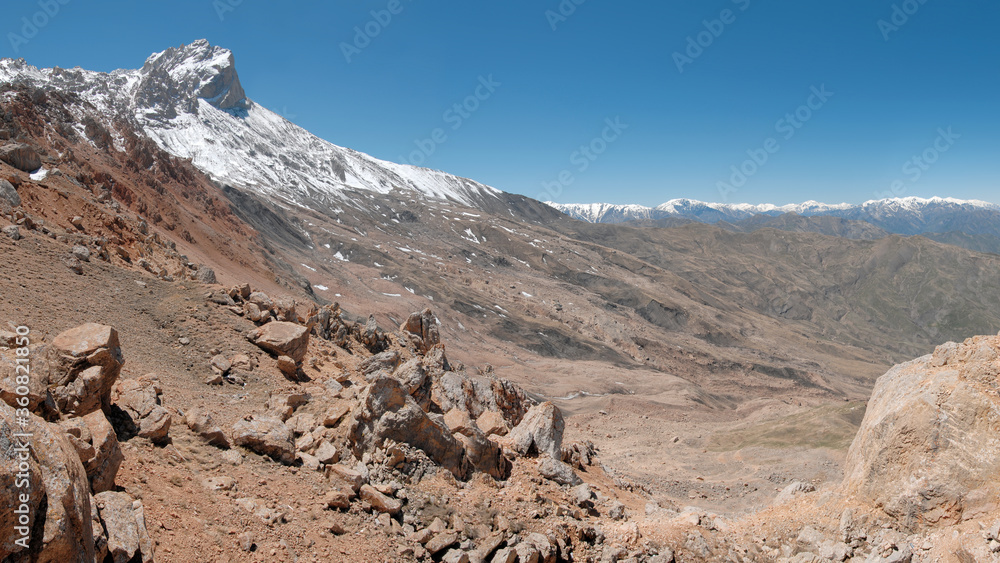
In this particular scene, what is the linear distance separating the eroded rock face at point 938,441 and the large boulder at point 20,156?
34689 mm

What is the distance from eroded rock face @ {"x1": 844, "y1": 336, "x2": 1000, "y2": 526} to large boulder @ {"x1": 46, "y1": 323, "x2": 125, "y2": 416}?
47.7ft

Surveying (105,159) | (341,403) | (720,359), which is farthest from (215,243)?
(720,359)

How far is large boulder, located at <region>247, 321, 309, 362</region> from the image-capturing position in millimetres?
15383

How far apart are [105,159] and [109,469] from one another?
2129 inches

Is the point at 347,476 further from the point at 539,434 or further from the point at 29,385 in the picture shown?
the point at 539,434

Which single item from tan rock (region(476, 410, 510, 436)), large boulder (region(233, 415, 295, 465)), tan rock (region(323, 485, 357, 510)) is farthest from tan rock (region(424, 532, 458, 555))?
tan rock (region(476, 410, 510, 436))

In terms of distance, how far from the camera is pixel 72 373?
843 centimetres

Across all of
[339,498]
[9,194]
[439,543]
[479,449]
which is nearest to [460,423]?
[479,449]

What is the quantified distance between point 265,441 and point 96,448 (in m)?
3.41

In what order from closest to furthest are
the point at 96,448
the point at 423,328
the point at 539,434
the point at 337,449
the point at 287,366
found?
the point at 96,448 → the point at 337,449 → the point at 287,366 → the point at 539,434 → the point at 423,328

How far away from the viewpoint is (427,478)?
1091cm

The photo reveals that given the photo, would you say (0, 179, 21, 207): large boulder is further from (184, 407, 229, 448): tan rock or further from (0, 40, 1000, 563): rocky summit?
(184, 407, 229, 448): tan rock

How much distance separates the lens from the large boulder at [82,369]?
804 cm

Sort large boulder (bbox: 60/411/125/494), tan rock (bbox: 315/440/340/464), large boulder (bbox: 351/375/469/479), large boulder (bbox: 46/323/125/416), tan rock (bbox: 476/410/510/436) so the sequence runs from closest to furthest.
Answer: large boulder (bbox: 60/411/125/494), large boulder (bbox: 46/323/125/416), tan rock (bbox: 315/440/340/464), large boulder (bbox: 351/375/469/479), tan rock (bbox: 476/410/510/436)
